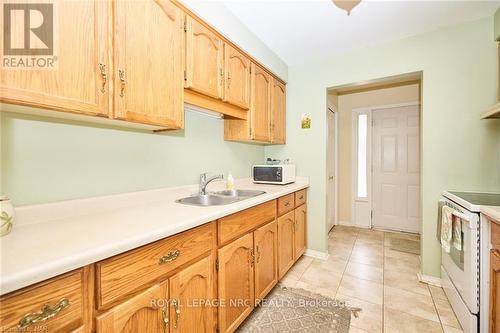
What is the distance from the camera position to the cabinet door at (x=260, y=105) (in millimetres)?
2139

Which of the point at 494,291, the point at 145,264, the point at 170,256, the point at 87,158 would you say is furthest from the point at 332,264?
the point at 87,158

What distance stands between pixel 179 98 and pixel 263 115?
1.10 metres

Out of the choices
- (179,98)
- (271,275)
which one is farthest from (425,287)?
(179,98)

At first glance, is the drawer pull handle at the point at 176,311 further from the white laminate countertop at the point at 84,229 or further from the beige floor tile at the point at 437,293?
the beige floor tile at the point at 437,293

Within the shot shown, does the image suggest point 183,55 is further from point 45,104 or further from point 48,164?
point 48,164

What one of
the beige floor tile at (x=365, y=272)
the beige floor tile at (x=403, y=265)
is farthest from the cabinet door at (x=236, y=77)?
the beige floor tile at (x=403, y=265)

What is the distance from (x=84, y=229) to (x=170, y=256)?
369 mm

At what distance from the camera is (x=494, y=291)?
1.25 meters

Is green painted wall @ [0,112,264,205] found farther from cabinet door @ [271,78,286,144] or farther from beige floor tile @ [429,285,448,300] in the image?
beige floor tile @ [429,285,448,300]

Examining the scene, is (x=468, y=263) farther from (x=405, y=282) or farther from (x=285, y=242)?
(x=285, y=242)

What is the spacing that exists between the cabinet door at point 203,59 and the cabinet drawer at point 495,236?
75.5 inches

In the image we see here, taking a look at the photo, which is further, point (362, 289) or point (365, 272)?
point (365, 272)

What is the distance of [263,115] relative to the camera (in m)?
2.30

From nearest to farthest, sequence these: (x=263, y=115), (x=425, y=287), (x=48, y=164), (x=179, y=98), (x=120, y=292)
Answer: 1. (x=120, y=292)
2. (x=48, y=164)
3. (x=179, y=98)
4. (x=425, y=287)
5. (x=263, y=115)
